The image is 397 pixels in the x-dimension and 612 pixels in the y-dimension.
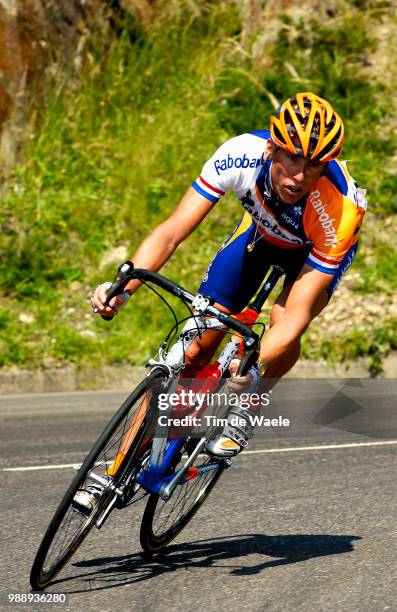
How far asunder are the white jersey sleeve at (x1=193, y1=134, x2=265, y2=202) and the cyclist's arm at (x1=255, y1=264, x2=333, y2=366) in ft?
1.89

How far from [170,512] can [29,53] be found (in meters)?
10.4

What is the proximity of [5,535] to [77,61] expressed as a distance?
1107 cm

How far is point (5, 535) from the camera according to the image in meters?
5.68

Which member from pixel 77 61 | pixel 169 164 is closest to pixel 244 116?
pixel 169 164

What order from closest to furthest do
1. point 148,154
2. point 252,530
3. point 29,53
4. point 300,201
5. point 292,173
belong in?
point 292,173
point 300,201
point 252,530
point 29,53
point 148,154

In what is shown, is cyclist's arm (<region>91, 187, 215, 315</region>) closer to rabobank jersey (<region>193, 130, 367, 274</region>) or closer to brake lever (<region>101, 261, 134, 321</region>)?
rabobank jersey (<region>193, 130, 367, 274</region>)

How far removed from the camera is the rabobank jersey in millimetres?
5398

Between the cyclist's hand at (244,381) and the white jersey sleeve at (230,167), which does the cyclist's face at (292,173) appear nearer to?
the white jersey sleeve at (230,167)

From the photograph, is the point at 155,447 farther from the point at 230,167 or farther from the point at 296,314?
the point at 230,167

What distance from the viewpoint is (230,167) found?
548cm

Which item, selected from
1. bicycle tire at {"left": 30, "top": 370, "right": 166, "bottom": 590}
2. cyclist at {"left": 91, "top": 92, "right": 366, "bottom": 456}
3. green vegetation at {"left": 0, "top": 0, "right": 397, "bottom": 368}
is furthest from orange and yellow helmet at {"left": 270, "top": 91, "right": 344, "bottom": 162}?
green vegetation at {"left": 0, "top": 0, "right": 397, "bottom": 368}

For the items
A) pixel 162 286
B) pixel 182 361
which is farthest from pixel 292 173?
pixel 182 361

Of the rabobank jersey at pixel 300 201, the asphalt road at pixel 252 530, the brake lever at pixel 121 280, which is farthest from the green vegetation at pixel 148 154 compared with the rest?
the brake lever at pixel 121 280

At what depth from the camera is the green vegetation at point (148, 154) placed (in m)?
12.9
